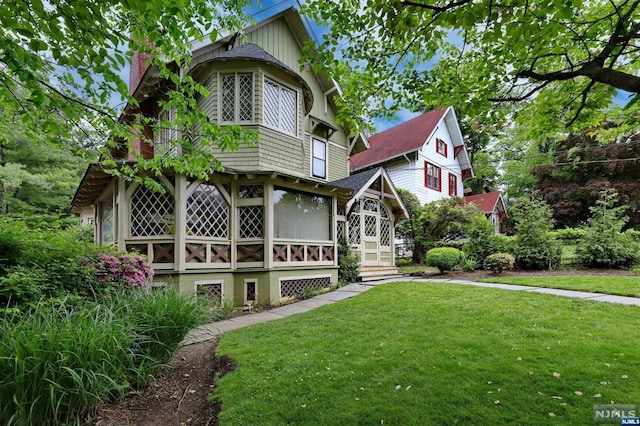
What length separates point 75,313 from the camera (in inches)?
121

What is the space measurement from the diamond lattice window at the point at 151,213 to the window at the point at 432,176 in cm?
1522

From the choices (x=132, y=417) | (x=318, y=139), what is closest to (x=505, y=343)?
(x=132, y=417)

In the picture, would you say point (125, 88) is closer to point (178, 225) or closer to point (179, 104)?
point (179, 104)

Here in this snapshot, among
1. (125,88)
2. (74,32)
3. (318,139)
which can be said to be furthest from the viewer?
(318,139)

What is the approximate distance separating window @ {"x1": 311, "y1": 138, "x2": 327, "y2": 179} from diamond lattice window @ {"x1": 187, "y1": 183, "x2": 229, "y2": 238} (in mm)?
4599

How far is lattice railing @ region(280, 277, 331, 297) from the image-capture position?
8438 mm

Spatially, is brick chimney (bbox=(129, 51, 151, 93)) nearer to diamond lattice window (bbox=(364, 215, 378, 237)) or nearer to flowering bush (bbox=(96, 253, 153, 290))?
flowering bush (bbox=(96, 253, 153, 290))

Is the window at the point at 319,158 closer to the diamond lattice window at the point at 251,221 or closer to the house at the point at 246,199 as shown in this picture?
the house at the point at 246,199

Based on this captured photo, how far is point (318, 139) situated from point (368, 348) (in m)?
9.28

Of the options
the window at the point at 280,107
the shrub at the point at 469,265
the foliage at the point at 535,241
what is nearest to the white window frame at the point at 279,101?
the window at the point at 280,107

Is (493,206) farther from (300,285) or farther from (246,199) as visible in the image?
(246,199)

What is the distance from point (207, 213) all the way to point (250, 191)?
4.08ft

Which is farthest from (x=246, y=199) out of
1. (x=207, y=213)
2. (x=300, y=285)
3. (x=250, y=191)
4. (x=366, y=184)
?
(x=366, y=184)

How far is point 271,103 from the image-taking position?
9.10 m
